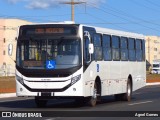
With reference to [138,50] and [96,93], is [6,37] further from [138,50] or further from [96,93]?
[96,93]

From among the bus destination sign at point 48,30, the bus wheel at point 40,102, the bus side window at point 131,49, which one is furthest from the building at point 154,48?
the bus destination sign at point 48,30

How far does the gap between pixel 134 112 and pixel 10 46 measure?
559cm

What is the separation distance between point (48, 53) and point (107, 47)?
3832 millimetres

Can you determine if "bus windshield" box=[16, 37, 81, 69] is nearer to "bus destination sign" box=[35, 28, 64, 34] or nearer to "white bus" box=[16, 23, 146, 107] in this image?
"white bus" box=[16, 23, 146, 107]

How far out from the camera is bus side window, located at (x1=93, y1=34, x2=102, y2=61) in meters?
23.2

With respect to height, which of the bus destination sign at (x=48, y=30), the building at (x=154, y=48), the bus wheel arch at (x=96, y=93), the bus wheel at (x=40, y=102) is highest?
the building at (x=154, y=48)

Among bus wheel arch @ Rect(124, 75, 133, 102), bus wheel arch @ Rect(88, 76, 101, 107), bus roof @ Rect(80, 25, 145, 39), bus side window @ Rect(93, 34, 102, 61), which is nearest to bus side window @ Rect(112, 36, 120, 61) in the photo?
bus roof @ Rect(80, 25, 145, 39)

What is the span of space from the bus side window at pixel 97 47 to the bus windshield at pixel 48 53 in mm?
1756

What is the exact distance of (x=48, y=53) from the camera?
21.7 m

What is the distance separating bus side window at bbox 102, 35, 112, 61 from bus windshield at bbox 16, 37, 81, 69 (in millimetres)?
2922

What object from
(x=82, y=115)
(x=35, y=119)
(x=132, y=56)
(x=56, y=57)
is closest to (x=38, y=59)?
(x=56, y=57)

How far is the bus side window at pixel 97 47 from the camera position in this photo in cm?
2325

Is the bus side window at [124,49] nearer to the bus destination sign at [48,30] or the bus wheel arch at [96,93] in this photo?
the bus wheel arch at [96,93]

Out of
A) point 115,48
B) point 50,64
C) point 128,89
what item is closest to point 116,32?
point 115,48
